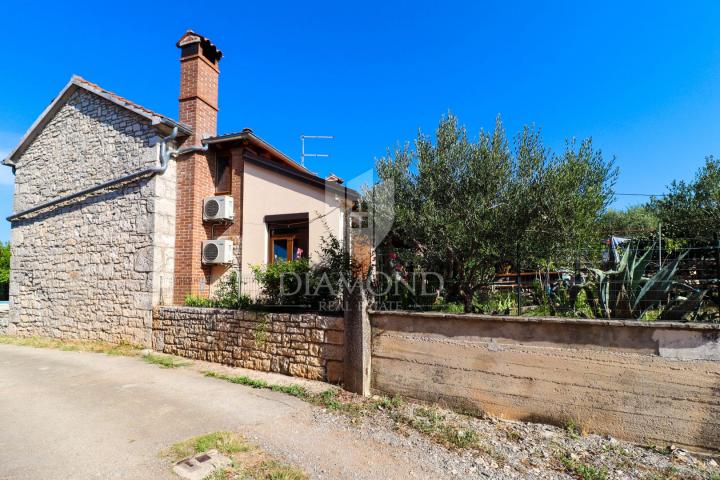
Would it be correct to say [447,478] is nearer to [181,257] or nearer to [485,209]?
[485,209]

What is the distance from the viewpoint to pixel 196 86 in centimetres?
955

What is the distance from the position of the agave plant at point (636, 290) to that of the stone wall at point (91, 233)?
29.2ft

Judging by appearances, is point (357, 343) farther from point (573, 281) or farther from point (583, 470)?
point (573, 281)

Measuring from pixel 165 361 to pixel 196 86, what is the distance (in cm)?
662

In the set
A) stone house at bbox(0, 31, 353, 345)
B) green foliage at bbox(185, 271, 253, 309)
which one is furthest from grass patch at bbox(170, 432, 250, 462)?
stone house at bbox(0, 31, 353, 345)

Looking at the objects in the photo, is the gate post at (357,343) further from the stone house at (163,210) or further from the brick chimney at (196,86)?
the brick chimney at (196,86)

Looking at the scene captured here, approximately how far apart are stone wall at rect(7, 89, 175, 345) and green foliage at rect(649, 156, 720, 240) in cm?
1278

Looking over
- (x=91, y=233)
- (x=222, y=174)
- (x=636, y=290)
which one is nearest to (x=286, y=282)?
(x=222, y=174)

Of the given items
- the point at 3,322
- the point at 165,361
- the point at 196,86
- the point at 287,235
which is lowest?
the point at 165,361

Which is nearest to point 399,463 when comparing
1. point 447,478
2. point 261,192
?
point 447,478

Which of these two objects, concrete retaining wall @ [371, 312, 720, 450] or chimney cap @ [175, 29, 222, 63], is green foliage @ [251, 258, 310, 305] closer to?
concrete retaining wall @ [371, 312, 720, 450]

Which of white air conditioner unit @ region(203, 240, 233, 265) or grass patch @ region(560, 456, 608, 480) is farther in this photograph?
white air conditioner unit @ region(203, 240, 233, 265)

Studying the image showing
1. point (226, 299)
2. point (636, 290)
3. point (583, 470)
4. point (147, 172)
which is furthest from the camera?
point (147, 172)

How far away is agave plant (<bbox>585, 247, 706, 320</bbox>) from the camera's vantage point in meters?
4.74
